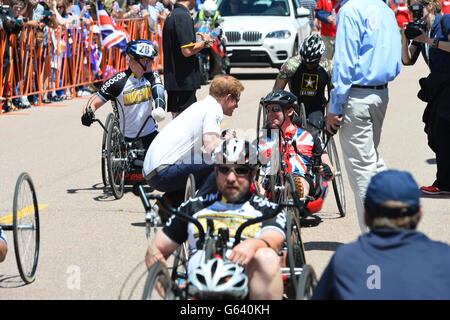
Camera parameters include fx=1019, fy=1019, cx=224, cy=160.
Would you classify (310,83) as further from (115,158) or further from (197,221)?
(197,221)

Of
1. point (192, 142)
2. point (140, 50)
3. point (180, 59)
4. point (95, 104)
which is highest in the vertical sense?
point (140, 50)

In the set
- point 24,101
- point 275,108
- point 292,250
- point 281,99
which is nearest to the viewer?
point 292,250

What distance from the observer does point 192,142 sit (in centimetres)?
831

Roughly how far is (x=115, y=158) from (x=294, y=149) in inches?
86.2

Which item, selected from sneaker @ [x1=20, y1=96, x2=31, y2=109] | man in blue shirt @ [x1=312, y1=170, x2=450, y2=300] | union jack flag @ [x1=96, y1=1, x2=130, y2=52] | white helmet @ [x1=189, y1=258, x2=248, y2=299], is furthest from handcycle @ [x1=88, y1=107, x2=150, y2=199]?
union jack flag @ [x1=96, y1=1, x2=130, y2=52]

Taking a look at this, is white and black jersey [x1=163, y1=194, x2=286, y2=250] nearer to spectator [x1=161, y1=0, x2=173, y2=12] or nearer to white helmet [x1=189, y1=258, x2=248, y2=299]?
white helmet [x1=189, y1=258, x2=248, y2=299]

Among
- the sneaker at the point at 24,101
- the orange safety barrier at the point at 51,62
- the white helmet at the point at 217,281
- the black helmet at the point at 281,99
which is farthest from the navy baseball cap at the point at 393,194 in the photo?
the sneaker at the point at 24,101

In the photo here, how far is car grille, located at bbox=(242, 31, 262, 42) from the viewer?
22.8m

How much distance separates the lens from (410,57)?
35.1 ft

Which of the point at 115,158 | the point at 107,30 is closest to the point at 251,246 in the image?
the point at 115,158

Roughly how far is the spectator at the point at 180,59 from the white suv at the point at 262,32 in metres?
11.1

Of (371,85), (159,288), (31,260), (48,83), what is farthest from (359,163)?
(48,83)

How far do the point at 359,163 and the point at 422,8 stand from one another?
3080 mm

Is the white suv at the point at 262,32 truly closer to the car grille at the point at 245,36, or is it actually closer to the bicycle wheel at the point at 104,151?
the car grille at the point at 245,36
